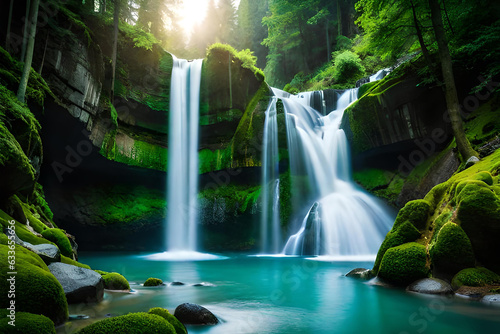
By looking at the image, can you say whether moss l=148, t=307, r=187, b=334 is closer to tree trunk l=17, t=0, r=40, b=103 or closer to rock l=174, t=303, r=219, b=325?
rock l=174, t=303, r=219, b=325

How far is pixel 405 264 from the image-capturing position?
672cm

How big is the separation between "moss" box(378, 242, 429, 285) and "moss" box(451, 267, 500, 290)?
618 millimetres

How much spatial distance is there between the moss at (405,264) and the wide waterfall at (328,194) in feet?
23.5

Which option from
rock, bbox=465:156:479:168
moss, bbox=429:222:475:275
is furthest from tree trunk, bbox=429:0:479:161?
moss, bbox=429:222:475:275

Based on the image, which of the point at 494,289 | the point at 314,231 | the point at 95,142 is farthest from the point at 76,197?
the point at 494,289

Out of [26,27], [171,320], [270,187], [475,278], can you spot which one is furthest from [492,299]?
[26,27]

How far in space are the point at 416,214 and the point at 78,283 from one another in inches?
297

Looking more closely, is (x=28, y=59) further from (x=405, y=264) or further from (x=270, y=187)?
(x=405, y=264)

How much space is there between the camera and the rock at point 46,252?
5.36m

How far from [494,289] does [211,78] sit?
59.1 ft

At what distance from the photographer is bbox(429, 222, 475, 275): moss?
6.00 m

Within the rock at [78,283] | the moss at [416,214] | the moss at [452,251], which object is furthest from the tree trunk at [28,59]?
the moss at [452,251]

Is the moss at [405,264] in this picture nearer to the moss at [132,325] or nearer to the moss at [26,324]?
the moss at [132,325]

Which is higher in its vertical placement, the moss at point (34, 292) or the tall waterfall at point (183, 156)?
the tall waterfall at point (183, 156)
